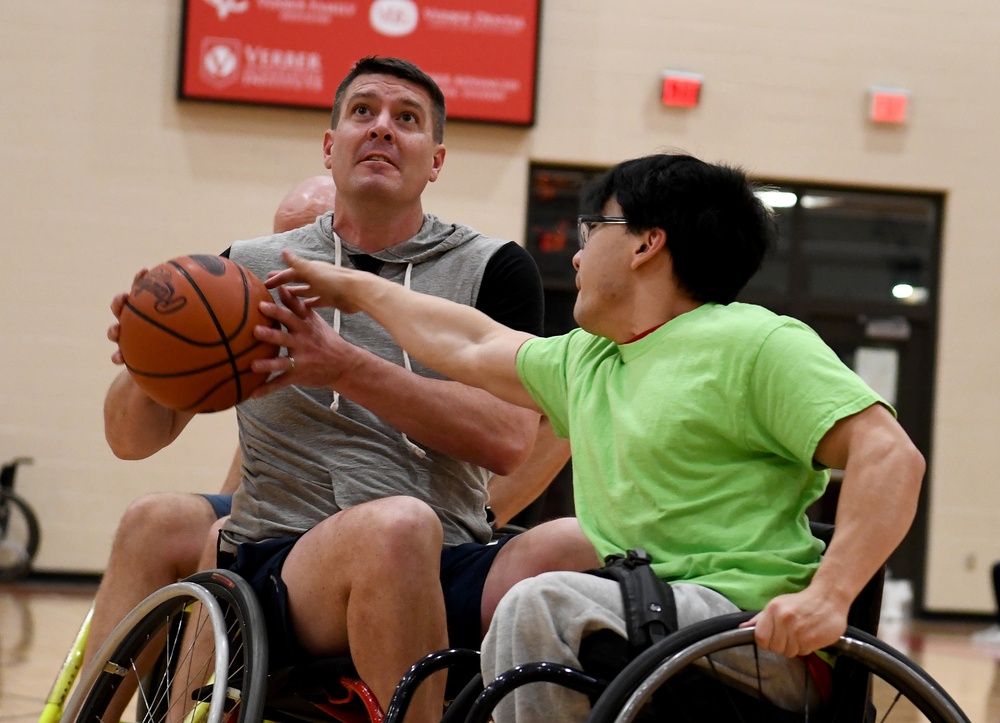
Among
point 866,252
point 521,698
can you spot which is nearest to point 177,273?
point 521,698

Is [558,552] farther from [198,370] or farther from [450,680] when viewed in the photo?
[198,370]

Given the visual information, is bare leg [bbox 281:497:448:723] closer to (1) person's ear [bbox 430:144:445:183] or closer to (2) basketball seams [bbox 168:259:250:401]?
(2) basketball seams [bbox 168:259:250:401]

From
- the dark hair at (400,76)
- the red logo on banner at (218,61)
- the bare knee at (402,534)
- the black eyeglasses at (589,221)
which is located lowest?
the bare knee at (402,534)

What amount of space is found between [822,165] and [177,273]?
6.11 meters

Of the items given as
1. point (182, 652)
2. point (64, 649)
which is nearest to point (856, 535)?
point (182, 652)

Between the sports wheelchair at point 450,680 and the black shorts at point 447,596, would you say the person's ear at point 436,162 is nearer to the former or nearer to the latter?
the black shorts at point 447,596

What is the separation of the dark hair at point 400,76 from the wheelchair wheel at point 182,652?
93cm

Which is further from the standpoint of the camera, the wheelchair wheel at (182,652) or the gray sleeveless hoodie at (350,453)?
the gray sleeveless hoodie at (350,453)

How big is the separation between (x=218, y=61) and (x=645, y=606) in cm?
602

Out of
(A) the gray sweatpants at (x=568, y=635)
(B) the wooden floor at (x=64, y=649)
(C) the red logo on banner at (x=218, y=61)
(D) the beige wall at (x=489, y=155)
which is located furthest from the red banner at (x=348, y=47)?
(A) the gray sweatpants at (x=568, y=635)

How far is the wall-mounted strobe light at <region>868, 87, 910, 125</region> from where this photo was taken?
7.19 meters

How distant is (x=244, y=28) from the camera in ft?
22.2

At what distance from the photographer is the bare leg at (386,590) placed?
162cm

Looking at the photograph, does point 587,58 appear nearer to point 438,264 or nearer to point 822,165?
point 822,165
